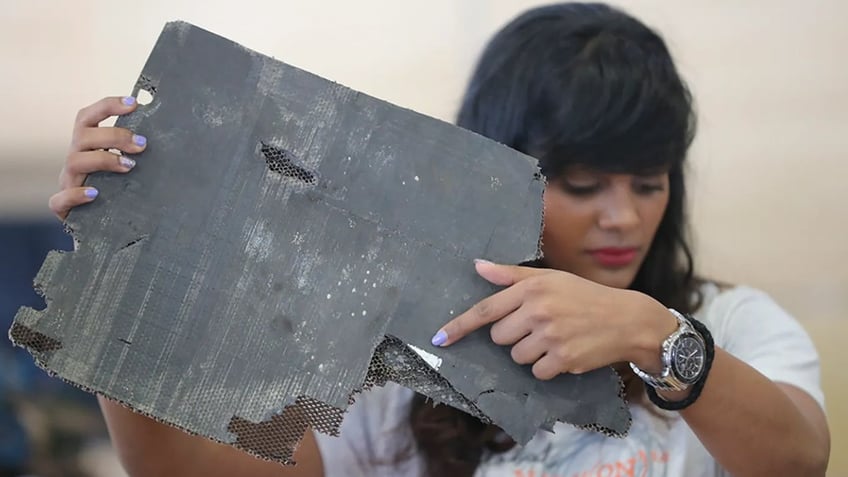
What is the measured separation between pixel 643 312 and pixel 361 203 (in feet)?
0.93

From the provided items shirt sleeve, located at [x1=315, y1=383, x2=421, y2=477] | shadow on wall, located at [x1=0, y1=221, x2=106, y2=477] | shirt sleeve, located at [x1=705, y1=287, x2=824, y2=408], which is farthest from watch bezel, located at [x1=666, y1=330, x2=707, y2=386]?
shadow on wall, located at [x1=0, y1=221, x2=106, y2=477]

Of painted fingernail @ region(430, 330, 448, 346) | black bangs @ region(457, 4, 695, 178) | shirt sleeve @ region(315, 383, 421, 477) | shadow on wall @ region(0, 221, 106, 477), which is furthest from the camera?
shadow on wall @ region(0, 221, 106, 477)

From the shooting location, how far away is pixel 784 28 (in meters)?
1.57

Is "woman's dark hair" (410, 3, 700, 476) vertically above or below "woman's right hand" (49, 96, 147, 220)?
above

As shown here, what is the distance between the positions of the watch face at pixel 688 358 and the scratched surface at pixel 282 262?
0.07 meters

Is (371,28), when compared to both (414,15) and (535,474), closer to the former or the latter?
(414,15)

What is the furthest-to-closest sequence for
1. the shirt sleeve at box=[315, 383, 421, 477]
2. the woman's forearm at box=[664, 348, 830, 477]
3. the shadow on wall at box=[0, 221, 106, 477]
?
the shadow on wall at box=[0, 221, 106, 477] → the shirt sleeve at box=[315, 383, 421, 477] → the woman's forearm at box=[664, 348, 830, 477]

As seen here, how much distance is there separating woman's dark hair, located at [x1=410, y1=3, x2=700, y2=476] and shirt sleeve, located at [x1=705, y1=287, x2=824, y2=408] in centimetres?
5

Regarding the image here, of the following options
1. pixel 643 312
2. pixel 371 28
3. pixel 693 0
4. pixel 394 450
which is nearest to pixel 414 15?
pixel 371 28

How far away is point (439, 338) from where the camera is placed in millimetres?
775

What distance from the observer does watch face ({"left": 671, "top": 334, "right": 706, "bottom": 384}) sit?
0.83 m

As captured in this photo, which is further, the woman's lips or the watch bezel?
the woman's lips

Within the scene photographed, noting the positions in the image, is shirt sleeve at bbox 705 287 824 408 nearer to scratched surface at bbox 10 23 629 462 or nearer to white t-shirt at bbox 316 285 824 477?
white t-shirt at bbox 316 285 824 477

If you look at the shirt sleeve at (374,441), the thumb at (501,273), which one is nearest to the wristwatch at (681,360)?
the thumb at (501,273)
